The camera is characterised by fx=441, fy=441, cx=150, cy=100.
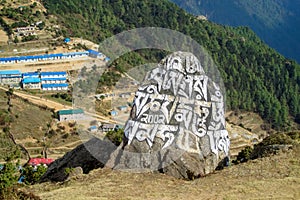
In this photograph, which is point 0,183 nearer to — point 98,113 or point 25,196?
point 25,196

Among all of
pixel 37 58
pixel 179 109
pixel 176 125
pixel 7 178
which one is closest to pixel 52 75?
pixel 37 58

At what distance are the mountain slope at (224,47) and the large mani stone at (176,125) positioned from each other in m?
69.6

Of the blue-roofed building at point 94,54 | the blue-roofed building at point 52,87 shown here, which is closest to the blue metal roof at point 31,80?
the blue-roofed building at point 52,87

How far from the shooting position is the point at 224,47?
11394 centimetres

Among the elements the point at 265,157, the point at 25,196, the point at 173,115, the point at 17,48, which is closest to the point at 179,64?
the point at 173,115

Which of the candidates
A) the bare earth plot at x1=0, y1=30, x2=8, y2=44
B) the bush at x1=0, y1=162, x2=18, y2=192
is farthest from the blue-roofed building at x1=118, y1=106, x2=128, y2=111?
the bush at x1=0, y1=162, x2=18, y2=192

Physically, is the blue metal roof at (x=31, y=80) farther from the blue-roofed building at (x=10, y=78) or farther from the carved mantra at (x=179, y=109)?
the carved mantra at (x=179, y=109)

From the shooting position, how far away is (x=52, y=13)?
9338cm

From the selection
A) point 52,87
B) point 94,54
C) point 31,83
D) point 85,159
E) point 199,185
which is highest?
point 94,54

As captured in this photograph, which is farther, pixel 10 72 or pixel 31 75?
pixel 10 72

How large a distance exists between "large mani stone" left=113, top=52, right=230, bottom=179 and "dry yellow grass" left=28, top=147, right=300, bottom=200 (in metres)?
0.71

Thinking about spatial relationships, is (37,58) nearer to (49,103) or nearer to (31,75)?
(31,75)

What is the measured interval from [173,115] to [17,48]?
6261cm

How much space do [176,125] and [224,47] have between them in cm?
9766
